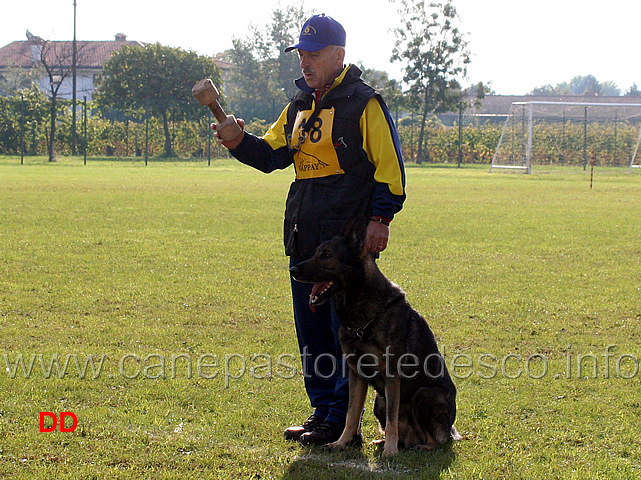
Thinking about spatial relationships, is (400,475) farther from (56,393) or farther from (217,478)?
(56,393)

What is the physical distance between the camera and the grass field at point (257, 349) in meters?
4.18

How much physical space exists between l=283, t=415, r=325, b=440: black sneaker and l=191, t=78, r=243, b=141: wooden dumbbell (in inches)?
65.5

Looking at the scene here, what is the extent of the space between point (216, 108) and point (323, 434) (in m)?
1.89

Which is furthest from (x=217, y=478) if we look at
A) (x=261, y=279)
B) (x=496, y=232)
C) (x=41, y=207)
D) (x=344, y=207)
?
(x=41, y=207)

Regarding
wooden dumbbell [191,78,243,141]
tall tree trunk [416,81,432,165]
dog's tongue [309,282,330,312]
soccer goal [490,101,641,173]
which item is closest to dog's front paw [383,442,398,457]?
dog's tongue [309,282,330,312]

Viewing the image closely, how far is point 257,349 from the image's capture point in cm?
634

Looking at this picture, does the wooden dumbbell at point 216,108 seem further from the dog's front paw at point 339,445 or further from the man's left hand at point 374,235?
the dog's front paw at point 339,445

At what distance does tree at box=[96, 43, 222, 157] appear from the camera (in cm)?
4788

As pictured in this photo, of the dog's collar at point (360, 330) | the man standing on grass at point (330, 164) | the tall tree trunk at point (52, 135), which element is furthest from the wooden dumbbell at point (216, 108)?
the tall tree trunk at point (52, 135)

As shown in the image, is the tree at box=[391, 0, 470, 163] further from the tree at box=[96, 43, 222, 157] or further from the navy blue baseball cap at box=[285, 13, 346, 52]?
the navy blue baseball cap at box=[285, 13, 346, 52]

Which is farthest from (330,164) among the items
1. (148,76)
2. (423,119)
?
(148,76)

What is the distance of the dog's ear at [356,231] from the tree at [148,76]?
43759mm

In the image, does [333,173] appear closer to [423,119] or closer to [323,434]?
[323,434]

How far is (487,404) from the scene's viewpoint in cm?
510
